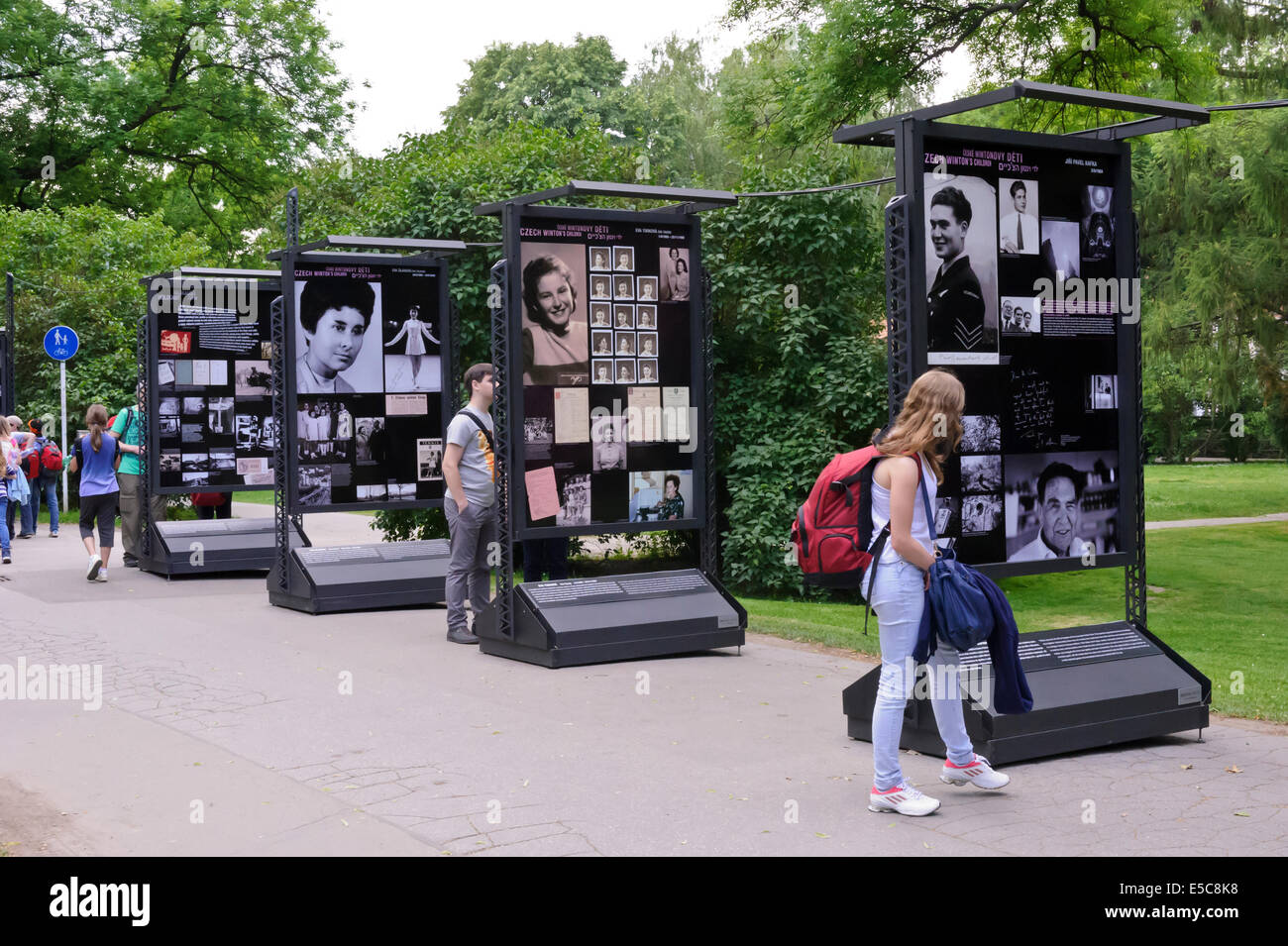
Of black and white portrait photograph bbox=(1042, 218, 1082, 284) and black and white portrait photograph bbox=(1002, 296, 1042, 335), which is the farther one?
black and white portrait photograph bbox=(1042, 218, 1082, 284)

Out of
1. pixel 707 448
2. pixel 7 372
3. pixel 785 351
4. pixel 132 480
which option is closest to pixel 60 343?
pixel 7 372

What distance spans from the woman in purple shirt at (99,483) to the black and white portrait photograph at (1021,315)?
37.3ft

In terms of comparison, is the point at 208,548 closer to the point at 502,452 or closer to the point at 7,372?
the point at 502,452

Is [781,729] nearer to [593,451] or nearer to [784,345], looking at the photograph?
[593,451]

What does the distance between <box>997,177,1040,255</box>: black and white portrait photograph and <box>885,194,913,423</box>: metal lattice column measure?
68cm

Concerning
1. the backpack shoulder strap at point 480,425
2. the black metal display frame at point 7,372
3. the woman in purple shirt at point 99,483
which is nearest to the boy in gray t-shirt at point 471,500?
the backpack shoulder strap at point 480,425

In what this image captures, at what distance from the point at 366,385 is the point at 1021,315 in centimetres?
784

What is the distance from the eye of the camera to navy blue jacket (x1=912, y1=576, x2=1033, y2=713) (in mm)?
6031

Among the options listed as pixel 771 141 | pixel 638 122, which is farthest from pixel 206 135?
pixel 771 141

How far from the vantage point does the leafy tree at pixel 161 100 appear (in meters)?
36.2

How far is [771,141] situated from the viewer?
21750 mm

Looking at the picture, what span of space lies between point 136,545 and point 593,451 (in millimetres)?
8958

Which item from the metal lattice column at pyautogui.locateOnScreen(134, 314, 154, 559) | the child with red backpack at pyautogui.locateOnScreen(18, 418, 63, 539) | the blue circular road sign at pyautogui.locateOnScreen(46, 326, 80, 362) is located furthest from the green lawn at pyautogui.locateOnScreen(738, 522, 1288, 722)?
the blue circular road sign at pyautogui.locateOnScreen(46, 326, 80, 362)

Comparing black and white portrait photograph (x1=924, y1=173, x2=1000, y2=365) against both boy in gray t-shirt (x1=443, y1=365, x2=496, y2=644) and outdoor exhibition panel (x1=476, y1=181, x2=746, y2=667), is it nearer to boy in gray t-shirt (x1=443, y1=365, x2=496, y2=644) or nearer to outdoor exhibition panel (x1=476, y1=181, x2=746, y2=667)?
outdoor exhibition panel (x1=476, y1=181, x2=746, y2=667)
